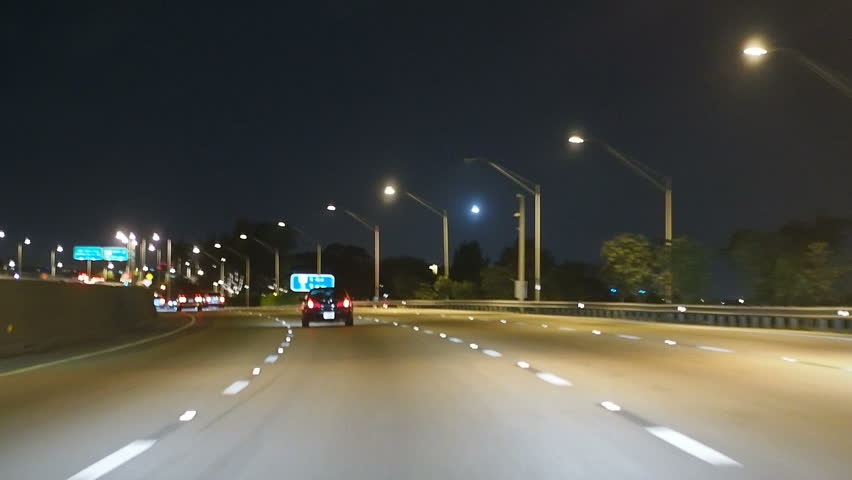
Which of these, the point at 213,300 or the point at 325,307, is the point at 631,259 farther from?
the point at 213,300

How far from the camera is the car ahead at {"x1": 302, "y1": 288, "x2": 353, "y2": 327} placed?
4334 centimetres

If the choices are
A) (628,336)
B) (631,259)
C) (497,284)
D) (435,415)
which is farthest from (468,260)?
(435,415)

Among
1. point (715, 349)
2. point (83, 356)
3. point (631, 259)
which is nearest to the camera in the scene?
point (715, 349)

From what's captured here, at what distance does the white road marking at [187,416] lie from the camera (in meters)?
13.0

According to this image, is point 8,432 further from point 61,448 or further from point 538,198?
point 538,198

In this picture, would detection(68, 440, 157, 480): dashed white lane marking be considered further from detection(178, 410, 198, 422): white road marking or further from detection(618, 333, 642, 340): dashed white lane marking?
detection(618, 333, 642, 340): dashed white lane marking

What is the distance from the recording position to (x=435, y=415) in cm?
1327

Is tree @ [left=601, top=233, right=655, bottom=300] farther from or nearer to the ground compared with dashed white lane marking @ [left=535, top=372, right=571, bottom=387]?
farther from the ground

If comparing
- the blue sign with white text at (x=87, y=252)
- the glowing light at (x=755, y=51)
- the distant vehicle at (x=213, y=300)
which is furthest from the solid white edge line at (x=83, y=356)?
the blue sign with white text at (x=87, y=252)

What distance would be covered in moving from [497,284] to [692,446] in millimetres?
81421

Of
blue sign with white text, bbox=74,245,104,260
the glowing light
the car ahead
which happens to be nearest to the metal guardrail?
the glowing light

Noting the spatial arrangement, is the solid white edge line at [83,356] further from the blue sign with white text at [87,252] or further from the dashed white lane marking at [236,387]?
the blue sign with white text at [87,252]

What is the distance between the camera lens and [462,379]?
59.2 feet

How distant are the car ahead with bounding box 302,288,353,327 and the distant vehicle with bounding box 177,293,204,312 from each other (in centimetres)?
4894
